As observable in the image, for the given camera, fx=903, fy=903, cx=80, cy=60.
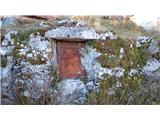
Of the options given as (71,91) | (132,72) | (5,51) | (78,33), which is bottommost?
(71,91)

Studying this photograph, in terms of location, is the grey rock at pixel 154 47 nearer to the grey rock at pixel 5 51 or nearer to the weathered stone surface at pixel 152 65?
the weathered stone surface at pixel 152 65

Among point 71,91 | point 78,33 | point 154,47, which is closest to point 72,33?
point 78,33

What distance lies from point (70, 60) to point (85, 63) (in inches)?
3.9

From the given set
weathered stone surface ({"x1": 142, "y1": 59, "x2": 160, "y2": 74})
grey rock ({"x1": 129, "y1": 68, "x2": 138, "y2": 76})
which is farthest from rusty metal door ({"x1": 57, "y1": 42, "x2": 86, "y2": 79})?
weathered stone surface ({"x1": 142, "y1": 59, "x2": 160, "y2": 74})

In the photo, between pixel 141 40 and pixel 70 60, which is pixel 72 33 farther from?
pixel 141 40

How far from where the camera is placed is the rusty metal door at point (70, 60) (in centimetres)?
576

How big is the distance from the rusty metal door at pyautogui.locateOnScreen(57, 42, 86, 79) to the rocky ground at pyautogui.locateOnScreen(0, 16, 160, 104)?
0.03 meters

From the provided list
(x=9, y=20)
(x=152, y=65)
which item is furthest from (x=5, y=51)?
(x=152, y=65)

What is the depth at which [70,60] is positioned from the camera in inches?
227

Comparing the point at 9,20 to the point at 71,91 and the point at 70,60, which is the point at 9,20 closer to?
the point at 70,60

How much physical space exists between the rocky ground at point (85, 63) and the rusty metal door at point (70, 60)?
33 millimetres

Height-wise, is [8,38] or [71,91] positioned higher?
[8,38]

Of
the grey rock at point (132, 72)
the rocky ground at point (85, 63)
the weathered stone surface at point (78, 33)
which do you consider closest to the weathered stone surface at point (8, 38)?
the rocky ground at point (85, 63)
